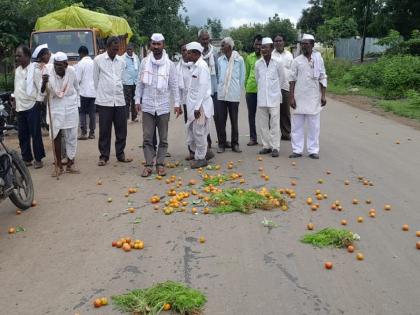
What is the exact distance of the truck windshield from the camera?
49.8ft

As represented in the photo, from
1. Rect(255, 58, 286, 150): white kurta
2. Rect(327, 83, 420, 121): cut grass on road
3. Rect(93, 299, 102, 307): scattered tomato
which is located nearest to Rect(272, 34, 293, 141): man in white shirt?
Rect(255, 58, 286, 150): white kurta

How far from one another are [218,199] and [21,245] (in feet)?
8.02

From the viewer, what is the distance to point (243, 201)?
6391 millimetres

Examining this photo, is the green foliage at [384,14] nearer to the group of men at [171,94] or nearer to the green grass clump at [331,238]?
the group of men at [171,94]

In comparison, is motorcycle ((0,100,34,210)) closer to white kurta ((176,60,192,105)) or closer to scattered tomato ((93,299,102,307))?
scattered tomato ((93,299,102,307))

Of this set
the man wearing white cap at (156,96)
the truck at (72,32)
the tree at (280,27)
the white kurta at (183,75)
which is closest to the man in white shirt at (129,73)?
the truck at (72,32)

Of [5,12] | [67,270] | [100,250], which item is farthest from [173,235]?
[5,12]

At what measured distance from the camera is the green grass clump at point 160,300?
386 cm

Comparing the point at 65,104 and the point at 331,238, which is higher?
the point at 65,104

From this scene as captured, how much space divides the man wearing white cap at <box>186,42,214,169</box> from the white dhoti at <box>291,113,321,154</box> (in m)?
1.73

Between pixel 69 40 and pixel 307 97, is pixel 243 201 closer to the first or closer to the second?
pixel 307 97

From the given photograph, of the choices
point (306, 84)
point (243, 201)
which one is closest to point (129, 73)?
point (306, 84)

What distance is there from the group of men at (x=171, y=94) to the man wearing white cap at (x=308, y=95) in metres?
0.02

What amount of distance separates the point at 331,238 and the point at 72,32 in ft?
40.9
